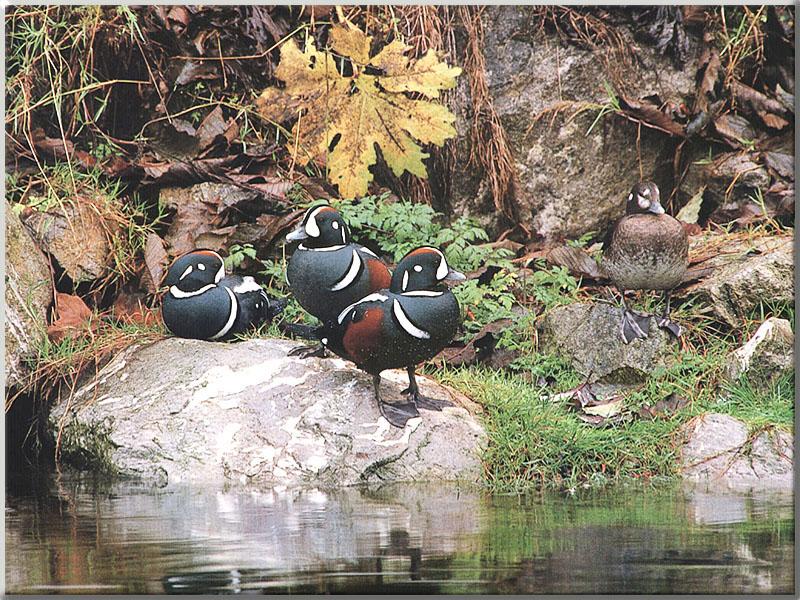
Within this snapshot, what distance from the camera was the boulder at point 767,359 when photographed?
18.2ft

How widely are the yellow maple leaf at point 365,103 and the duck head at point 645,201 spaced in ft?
4.33

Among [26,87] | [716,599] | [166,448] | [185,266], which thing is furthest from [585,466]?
[26,87]

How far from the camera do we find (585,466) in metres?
4.91

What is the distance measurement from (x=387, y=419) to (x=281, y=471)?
0.55 meters

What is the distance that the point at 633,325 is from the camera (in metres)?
5.77

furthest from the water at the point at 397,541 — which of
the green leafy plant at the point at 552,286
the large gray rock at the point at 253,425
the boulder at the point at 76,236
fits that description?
the boulder at the point at 76,236

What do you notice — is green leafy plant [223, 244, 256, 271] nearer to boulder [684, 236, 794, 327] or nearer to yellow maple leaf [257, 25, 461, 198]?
yellow maple leaf [257, 25, 461, 198]

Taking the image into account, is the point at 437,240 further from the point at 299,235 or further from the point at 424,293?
the point at 424,293

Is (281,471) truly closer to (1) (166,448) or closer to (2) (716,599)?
(1) (166,448)

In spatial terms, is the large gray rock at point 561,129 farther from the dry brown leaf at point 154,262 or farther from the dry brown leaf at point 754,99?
the dry brown leaf at point 154,262

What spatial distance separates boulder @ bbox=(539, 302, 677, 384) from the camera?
5703mm

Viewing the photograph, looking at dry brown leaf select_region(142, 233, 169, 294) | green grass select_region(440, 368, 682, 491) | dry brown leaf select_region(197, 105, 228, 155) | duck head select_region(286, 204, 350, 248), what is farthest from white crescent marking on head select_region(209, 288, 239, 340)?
dry brown leaf select_region(197, 105, 228, 155)

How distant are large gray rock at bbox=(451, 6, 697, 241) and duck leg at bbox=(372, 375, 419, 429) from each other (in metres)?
2.45

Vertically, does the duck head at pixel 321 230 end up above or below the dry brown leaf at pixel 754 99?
below
